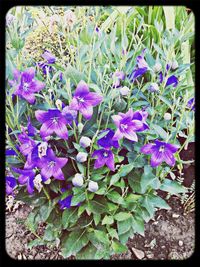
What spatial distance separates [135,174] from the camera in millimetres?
1448

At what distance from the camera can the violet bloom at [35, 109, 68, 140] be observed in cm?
123

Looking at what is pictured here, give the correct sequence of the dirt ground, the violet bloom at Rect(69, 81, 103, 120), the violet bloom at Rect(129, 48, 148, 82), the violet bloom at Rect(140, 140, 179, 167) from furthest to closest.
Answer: the dirt ground < the violet bloom at Rect(129, 48, 148, 82) < the violet bloom at Rect(140, 140, 179, 167) < the violet bloom at Rect(69, 81, 103, 120)

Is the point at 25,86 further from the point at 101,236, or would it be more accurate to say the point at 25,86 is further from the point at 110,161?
the point at 101,236

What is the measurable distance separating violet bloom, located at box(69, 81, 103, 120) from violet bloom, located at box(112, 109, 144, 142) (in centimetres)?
8

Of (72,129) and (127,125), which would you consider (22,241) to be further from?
(127,125)

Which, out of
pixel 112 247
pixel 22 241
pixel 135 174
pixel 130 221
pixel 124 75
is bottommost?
pixel 22 241

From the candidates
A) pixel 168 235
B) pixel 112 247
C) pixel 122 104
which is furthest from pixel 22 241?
pixel 122 104

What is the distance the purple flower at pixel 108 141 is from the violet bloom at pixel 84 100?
10cm

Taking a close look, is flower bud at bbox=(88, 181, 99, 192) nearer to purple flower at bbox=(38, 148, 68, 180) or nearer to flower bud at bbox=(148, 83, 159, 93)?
purple flower at bbox=(38, 148, 68, 180)

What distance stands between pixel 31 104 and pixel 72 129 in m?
0.18

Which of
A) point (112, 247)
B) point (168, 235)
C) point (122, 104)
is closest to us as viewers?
point (122, 104)

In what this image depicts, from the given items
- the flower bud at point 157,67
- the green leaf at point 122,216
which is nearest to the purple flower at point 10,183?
the green leaf at point 122,216

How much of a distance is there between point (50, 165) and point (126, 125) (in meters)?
0.27

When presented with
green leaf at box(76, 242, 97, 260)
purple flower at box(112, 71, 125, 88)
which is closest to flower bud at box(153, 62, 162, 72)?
purple flower at box(112, 71, 125, 88)
